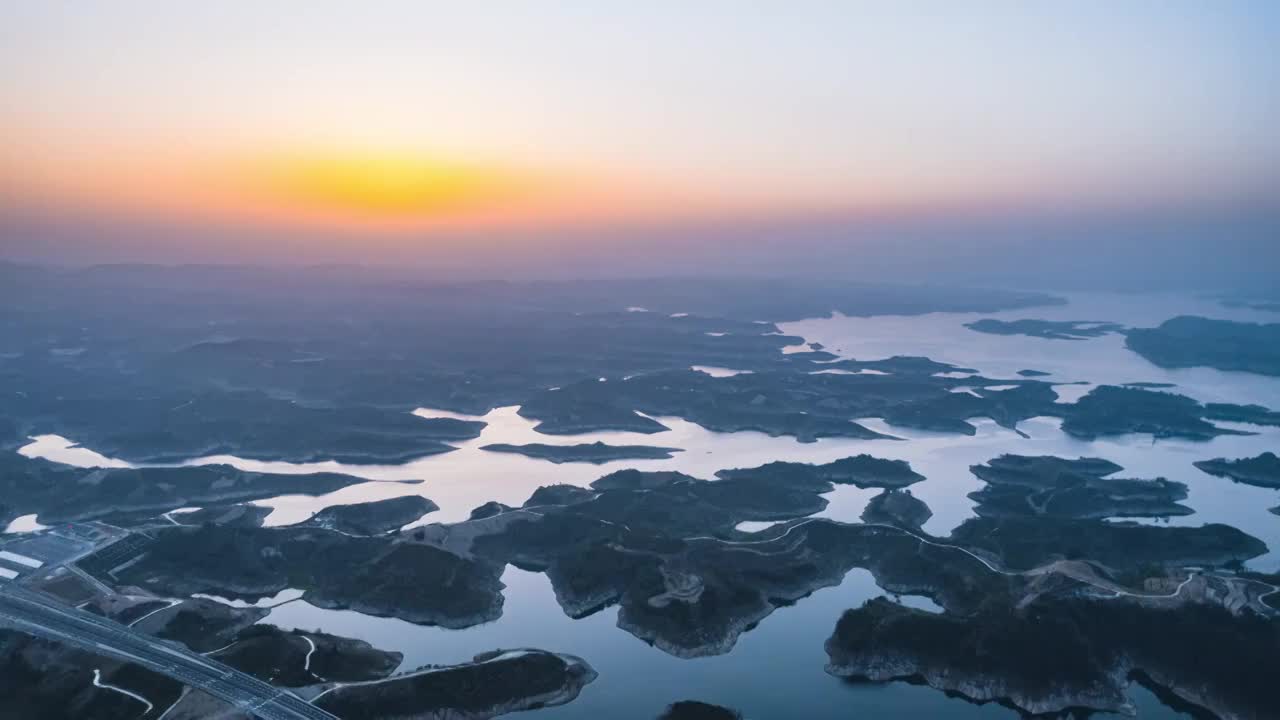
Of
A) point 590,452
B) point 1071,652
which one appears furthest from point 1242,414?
point 1071,652

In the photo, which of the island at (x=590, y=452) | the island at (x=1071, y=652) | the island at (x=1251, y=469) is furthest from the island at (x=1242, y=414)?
the island at (x=1071, y=652)

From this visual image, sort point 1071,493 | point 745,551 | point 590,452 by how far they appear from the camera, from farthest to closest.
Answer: point 590,452
point 1071,493
point 745,551

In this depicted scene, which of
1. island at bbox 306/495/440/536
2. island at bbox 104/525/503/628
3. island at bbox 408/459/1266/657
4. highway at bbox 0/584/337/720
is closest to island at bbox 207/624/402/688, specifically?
highway at bbox 0/584/337/720

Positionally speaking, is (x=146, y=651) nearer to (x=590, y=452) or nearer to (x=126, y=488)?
(x=126, y=488)

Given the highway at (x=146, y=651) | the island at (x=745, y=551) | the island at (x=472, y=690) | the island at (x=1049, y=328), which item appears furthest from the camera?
the island at (x=1049, y=328)

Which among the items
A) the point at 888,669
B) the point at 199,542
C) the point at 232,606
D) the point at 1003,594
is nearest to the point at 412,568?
the point at 232,606

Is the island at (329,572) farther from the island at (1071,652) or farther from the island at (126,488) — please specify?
the island at (1071,652)
